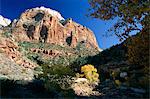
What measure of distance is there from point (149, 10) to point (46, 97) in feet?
19.9

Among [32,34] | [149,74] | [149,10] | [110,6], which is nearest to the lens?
[149,10]

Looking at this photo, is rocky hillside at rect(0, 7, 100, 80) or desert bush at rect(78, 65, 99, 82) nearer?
desert bush at rect(78, 65, 99, 82)

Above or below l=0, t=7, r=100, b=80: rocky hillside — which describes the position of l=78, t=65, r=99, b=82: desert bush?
below

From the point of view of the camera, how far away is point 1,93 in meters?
14.9

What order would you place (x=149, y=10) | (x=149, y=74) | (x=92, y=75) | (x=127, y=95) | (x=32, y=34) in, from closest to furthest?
(x=149, y=10), (x=149, y=74), (x=127, y=95), (x=92, y=75), (x=32, y=34)

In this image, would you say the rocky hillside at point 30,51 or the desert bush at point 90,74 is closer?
the desert bush at point 90,74

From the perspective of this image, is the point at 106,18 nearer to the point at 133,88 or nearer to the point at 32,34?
the point at 133,88

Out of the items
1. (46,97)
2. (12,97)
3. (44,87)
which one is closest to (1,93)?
(12,97)

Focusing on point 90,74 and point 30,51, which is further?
point 30,51

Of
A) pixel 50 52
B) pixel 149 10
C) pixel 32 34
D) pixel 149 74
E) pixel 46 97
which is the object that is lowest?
pixel 46 97

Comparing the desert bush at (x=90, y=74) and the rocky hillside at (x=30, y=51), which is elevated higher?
the rocky hillside at (x=30, y=51)

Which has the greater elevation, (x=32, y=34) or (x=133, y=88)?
(x=32, y=34)

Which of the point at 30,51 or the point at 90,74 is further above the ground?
the point at 30,51

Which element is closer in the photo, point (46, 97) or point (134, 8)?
point (134, 8)
